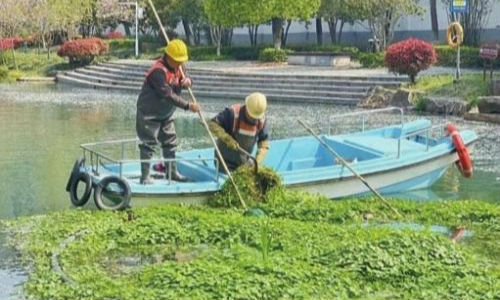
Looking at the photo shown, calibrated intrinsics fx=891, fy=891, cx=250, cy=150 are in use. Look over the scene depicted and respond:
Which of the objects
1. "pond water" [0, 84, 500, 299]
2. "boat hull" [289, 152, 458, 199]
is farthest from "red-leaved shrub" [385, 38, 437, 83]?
"boat hull" [289, 152, 458, 199]

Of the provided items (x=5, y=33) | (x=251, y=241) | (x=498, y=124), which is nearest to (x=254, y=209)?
(x=251, y=241)

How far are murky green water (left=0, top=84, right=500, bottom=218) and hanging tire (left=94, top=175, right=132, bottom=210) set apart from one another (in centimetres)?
95

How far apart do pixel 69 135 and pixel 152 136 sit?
786cm

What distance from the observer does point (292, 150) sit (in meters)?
11.1

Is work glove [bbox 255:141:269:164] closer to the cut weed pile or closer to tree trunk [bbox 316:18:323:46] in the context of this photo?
the cut weed pile

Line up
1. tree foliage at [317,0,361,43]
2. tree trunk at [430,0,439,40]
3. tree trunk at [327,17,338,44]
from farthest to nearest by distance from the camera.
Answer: tree trunk at [327,17,338,44]
tree trunk at [430,0,439,40]
tree foliage at [317,0,361,43]

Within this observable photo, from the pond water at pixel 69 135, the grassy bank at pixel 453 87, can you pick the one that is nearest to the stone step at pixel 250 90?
the pond water at pixel 69 135

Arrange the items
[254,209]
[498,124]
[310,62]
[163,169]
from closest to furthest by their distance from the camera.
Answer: [254,209] → [163,169] → [498,124] → [310,62]

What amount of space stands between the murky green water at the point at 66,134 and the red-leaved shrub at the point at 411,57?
2082 mm

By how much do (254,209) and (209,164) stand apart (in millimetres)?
1833

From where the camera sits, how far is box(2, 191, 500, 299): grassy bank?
571 cm

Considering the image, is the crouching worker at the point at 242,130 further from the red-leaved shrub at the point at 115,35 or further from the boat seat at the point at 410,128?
the red-leaved shrub at the point at 115,35

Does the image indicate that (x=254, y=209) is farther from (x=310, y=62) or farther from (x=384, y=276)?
(x=310, y=62)

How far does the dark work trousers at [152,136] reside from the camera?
9.38 metres
